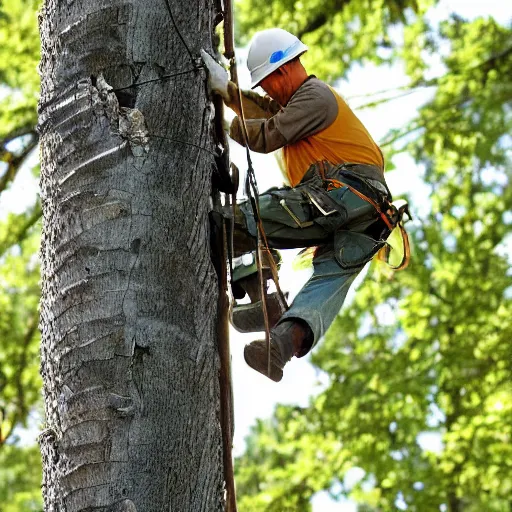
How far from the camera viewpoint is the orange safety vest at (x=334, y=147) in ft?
12.5

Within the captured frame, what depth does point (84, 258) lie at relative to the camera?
7.82 ft

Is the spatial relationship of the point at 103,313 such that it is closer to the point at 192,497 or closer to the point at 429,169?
the point at 192,497

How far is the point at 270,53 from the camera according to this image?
12.6 ft

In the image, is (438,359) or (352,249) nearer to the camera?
(352,249)

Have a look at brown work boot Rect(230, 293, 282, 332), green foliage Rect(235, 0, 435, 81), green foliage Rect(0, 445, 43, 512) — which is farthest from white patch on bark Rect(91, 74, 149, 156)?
green foliage Rect(0, 445, 43, 512)

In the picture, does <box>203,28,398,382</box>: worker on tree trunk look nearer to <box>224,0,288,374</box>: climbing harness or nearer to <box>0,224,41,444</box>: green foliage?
<box>224,0,288,374</box>: climbing harness

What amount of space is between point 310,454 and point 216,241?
7440mm

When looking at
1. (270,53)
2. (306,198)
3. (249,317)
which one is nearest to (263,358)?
(249,317)

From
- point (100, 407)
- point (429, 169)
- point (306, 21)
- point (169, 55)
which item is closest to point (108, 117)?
point (169, 55)

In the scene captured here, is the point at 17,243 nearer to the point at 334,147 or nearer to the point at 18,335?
the point at 18,335

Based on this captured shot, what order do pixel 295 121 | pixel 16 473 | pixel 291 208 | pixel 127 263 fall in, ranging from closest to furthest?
pixel 127 263 → pixel 291 208 → pixel 295 121 → pixel 16 473

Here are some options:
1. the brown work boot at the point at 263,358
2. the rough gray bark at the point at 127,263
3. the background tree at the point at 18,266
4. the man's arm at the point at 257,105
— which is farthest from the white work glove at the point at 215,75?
the background tree at the point at 18,266

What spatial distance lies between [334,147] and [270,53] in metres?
0.44

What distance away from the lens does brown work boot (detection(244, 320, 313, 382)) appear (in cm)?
320
